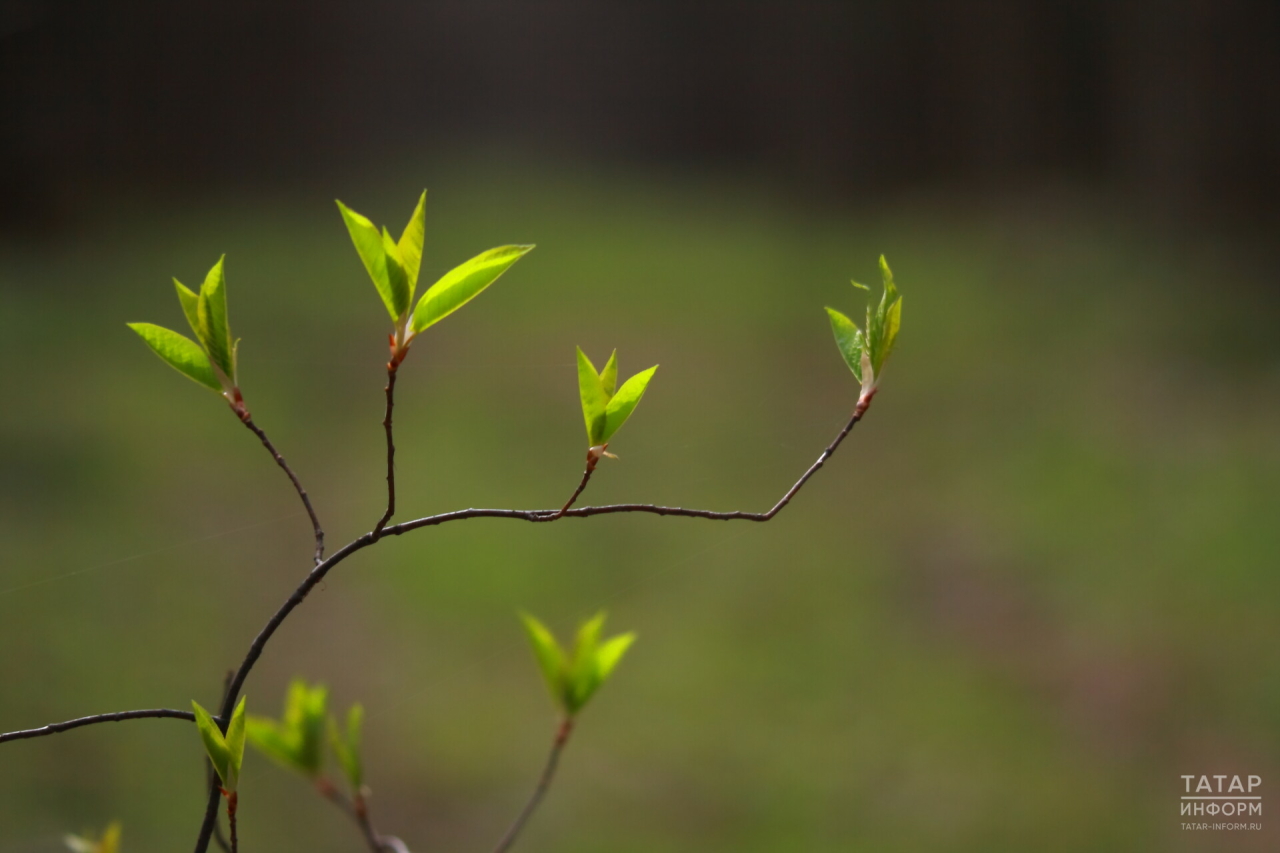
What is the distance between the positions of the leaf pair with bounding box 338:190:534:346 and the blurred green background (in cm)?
95

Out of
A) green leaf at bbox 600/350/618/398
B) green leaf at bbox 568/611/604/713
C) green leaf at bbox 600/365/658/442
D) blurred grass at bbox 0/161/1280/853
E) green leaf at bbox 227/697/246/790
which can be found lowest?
blurred grass at bbox 0/161/1280/853

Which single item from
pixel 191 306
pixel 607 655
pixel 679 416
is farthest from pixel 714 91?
pixel 191 306

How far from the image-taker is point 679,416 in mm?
1509

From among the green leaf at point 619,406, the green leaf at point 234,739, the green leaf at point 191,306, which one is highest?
the green leaf at point 191,306

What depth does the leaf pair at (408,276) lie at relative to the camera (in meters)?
0.29

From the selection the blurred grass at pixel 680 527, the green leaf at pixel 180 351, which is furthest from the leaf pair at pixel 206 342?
the blurred grass at pixel 680 527

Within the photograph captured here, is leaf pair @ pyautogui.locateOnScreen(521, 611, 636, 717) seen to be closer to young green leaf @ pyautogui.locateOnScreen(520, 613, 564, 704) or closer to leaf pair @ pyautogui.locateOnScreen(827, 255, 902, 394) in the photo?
young green leaf @ pyautogui.locateOnScreen(520, 613, 564, 704)

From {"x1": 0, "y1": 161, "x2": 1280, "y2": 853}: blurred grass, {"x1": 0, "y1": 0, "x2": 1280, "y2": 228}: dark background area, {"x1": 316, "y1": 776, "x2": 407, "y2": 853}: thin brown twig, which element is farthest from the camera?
{"x1": 0, "y1": 0, "x2": 1280, "y2": 228}: dark background area

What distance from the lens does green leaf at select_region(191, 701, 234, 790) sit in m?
0.27

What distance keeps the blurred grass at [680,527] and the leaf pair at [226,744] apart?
802 mm

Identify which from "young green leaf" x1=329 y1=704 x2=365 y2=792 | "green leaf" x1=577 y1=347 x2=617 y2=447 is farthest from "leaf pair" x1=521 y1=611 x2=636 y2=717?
"green leaf" x1=577 y1=347 x2=617 y2=447

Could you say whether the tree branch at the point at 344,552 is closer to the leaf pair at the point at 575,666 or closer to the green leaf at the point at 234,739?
the green leaf at the point at 234,739

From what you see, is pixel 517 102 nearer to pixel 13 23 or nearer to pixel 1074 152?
pixel 13 23

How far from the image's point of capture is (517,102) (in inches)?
73.9
